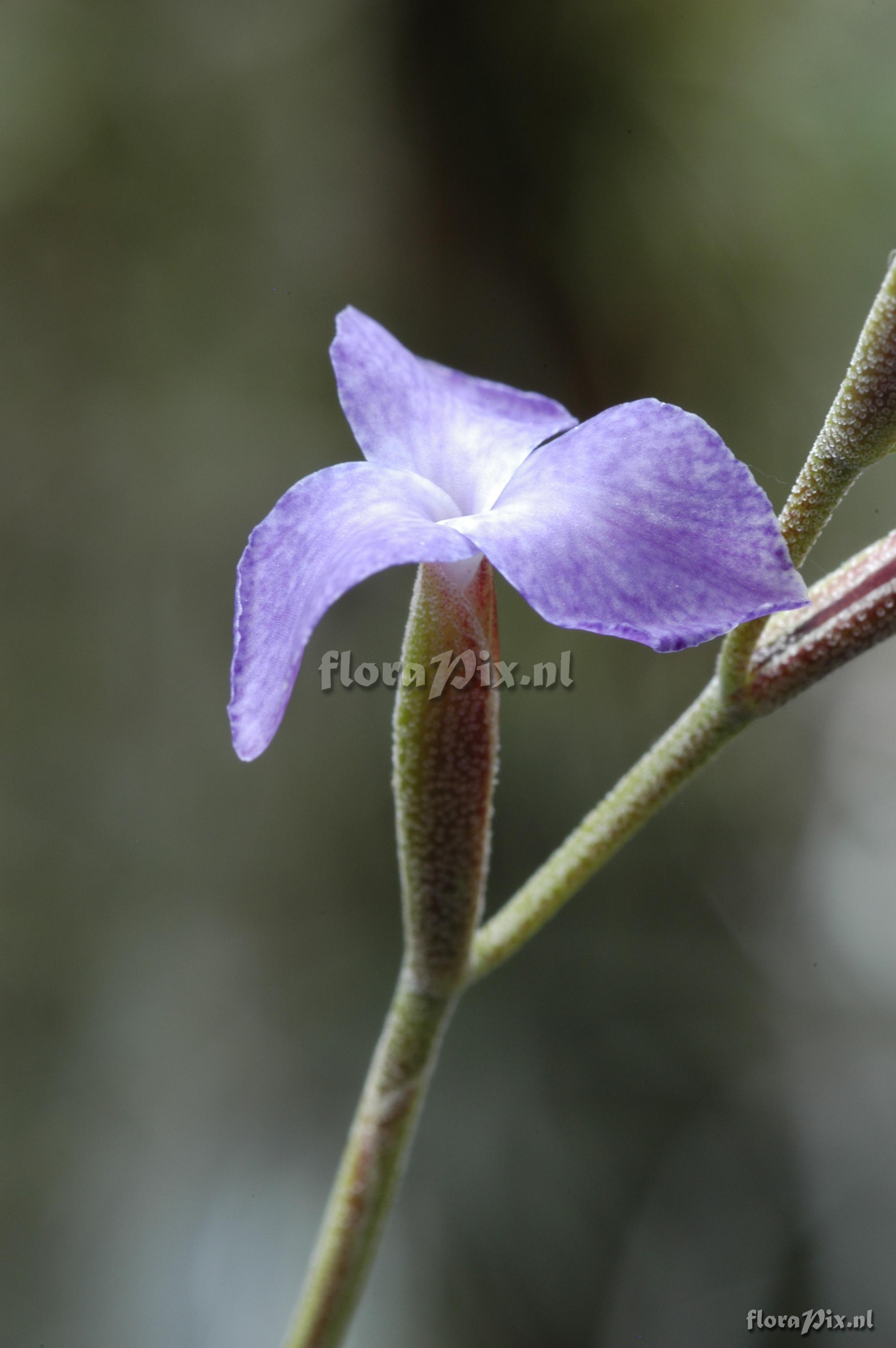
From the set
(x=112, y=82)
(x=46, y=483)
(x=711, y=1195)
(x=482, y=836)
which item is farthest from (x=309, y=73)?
(x=711, y=1195)

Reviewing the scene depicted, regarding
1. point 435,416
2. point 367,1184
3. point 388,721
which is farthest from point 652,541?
point 388,721

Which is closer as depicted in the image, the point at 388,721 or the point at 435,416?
the point at 435,416

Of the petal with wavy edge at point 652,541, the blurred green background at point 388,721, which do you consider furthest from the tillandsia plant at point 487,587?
the blurred green background at point 388,721

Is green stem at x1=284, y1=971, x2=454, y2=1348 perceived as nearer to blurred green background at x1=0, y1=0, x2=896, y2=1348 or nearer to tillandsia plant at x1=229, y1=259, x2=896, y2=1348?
tillandsia plant at x1=229, y1=259, x2=896, y2=1348

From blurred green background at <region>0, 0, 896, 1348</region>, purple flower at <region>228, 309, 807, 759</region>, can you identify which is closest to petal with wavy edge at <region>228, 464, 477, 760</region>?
purple flower at <region>228, 309, 807, 759</region>

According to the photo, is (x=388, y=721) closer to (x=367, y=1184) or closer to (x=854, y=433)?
(x=367, y=1184)

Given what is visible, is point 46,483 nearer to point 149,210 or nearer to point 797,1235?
point 149,210
